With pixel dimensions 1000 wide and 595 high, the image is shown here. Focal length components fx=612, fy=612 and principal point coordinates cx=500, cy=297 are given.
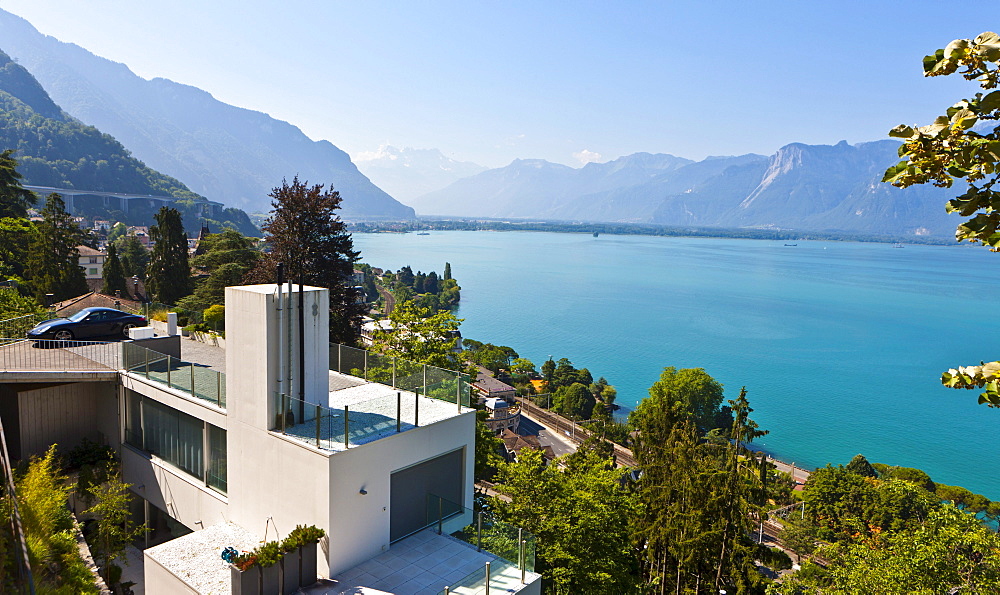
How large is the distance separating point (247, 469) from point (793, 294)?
556 ft

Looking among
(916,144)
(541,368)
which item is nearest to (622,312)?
(541,368)

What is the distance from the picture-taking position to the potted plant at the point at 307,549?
10141 mm

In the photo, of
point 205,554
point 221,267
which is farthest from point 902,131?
point 221,267

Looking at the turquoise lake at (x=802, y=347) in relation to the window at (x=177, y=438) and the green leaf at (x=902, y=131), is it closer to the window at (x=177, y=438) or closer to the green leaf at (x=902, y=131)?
the window at (x=177, y=438)

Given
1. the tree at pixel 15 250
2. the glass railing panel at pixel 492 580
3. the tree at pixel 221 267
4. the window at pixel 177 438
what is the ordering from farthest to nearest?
the tree at pixel 221 267
the tree at pixel 15 250
the window at pixel 177 438
the glass railing panel at pixel 492 580

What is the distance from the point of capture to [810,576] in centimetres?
2488

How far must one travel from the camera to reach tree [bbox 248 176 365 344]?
27047 mm

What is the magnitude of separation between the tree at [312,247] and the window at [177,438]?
37.7 ft

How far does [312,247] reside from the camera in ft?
90.0

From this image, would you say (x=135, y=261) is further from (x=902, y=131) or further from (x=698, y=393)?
(x=902, y=131)

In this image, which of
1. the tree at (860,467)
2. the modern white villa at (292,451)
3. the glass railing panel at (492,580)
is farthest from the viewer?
the tree at (860,467)

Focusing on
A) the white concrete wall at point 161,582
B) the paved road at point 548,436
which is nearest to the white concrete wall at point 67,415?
the white concrete wall at point 161,582

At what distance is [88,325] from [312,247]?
33.4 feet

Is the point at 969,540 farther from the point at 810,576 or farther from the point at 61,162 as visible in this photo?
the point at 61,162
